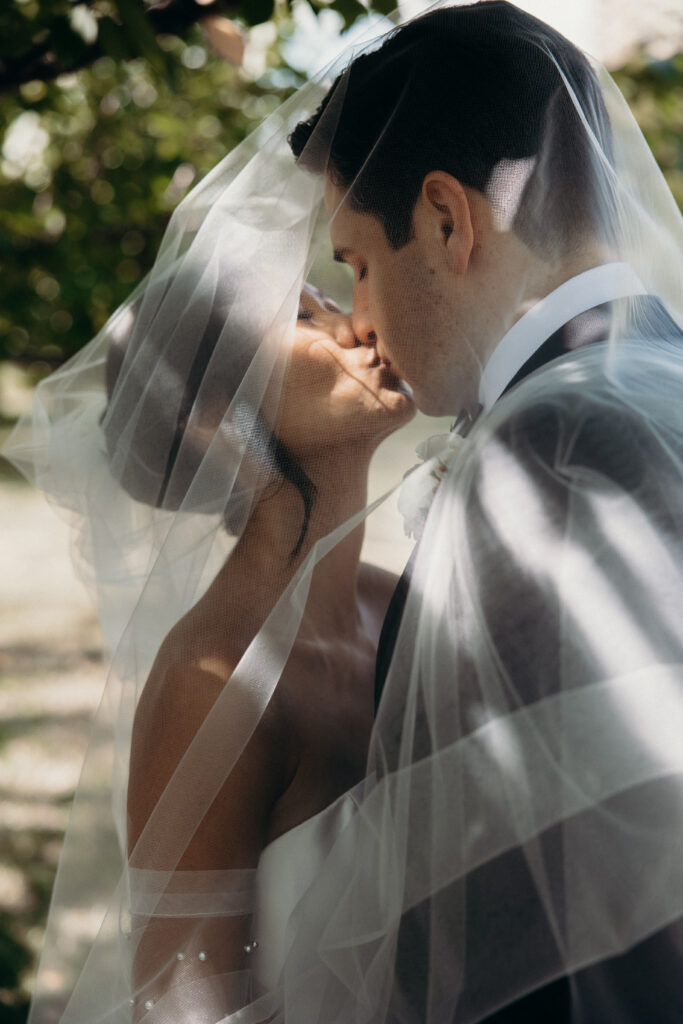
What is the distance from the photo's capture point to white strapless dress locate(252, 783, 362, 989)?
5.57 ft

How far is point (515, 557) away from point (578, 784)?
0.29m

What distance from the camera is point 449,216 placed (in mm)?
1488

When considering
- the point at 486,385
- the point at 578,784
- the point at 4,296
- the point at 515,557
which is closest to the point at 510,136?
the point at 486,385

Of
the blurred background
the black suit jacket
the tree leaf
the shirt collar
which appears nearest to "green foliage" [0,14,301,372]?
the blurred background

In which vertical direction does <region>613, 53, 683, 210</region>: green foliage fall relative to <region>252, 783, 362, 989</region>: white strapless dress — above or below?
above

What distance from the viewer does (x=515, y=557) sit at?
120 centimetres

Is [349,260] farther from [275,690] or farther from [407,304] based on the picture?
[275,690]

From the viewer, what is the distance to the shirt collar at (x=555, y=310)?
144 centimetres

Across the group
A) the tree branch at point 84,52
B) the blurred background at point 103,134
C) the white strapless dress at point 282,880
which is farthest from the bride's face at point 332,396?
the tree branch at point 84,52

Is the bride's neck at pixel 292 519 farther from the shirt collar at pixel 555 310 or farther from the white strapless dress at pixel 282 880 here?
→ the white strapless dress at pixel 282 880

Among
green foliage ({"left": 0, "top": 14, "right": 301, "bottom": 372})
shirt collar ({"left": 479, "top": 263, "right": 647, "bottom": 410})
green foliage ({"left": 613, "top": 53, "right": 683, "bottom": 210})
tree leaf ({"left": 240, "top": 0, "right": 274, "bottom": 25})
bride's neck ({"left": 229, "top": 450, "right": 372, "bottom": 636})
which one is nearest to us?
shirt collar ({"left": 479, "top": 263, "right": 647, "bottom": 410})

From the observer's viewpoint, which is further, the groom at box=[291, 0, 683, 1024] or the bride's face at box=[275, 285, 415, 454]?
the bride's face at box=[275, 285, 415, 454]

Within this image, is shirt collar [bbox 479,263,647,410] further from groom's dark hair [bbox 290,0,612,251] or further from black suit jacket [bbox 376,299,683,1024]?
black suit jacket [bbox 376,299,683,1024]

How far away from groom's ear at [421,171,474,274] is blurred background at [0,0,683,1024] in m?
0.80
